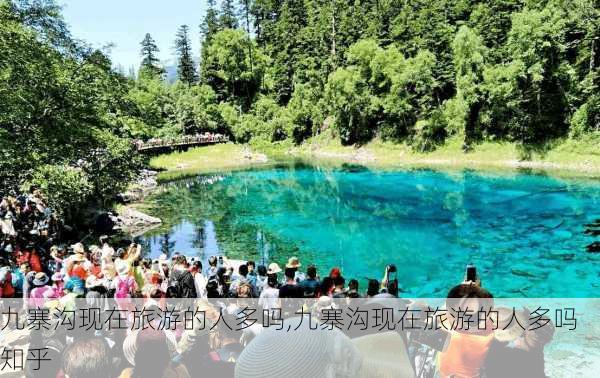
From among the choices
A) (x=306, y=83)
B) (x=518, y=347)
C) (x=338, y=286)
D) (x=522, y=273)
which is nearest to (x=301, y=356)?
(x=518, y=347)

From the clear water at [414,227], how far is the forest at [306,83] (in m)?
6.06

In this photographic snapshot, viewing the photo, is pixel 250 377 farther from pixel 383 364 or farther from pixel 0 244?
pixel 0 244

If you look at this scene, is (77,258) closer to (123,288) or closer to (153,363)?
(123,288)

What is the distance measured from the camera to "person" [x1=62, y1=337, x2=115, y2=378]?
316 cm

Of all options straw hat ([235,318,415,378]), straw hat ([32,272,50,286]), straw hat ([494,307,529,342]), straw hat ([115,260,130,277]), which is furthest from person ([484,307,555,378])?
straw hat ([32,272,50,286])

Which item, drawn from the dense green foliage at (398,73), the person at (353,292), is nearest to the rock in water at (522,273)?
the person at (353,292)

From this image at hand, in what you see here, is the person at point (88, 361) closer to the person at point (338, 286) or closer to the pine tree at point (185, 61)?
the person at point (338, 286)

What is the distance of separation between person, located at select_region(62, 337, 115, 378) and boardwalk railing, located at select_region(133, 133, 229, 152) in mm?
51929

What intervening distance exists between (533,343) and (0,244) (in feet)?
49.3

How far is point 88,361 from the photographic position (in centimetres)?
317

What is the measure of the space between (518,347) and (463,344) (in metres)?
0.41

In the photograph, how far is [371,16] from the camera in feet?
213

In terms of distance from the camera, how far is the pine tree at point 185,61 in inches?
3150

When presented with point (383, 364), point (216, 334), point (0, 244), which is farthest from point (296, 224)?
point (383, 364)
